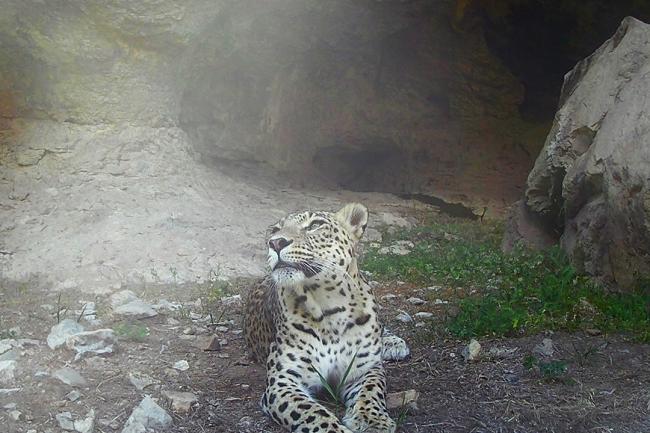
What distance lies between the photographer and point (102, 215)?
1016 centimetres

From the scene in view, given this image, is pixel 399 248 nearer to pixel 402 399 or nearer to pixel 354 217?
pixel 354 217

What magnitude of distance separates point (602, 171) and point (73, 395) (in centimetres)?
526

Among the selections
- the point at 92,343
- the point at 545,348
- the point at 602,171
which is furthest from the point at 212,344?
the point at 602,171

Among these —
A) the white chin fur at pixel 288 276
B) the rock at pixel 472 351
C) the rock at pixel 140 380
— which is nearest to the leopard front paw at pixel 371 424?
the white chin fur at pixel 288 276

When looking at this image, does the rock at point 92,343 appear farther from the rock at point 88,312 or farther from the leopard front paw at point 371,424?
the leopard front paw at point 371,424

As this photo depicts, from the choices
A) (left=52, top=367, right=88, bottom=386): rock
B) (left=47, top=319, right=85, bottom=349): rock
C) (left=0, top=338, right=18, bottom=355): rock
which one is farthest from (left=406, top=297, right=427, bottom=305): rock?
(left=0, top=338, right=18, bottom=355): rock

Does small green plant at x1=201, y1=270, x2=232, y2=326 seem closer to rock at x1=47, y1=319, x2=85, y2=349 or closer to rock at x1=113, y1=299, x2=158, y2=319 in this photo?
rock at x1=113, y1=299, x2=158, y2=319

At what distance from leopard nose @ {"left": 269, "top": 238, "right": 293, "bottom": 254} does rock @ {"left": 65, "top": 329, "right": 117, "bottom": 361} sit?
1557 millimetres

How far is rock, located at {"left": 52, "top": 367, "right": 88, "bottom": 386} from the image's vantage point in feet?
19.7

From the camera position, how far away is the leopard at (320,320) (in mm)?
6066

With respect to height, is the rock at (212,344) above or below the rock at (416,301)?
below

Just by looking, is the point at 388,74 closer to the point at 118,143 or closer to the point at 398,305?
the point at 118,143

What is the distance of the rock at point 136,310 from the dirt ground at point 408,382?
0.07 m

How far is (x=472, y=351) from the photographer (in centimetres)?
676
